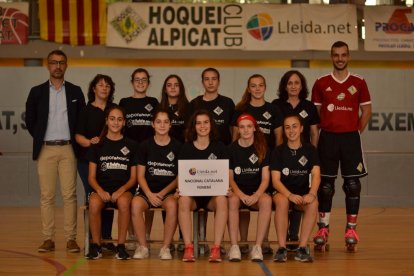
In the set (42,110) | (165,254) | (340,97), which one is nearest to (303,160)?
(340,97)

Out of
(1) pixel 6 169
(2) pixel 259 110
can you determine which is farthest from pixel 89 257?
(1) pixel 6 169

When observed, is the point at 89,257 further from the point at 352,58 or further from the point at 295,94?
the point at 352,58

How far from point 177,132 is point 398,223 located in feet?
14.8

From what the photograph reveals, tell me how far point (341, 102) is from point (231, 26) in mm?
5981

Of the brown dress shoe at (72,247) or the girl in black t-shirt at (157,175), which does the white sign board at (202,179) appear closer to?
the girl in black t-shirt at (157,175)

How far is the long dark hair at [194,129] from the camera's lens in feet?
28.6

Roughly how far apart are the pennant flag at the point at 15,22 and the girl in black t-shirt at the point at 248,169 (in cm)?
741

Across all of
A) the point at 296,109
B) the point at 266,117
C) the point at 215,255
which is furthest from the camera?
the point at 296,109

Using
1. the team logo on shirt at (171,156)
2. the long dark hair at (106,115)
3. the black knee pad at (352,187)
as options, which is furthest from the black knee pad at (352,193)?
the long dark hair at (106,115)

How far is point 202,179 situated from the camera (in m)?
8.59

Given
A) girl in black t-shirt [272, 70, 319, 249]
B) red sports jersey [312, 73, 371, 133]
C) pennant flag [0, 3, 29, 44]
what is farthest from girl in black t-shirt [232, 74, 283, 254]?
pennant flag [0, 3, 29, 44]

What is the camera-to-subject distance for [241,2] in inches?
605

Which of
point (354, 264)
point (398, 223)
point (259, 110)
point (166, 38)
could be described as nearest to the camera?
point (354, 264)

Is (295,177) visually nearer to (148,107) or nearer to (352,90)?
(352,90)
